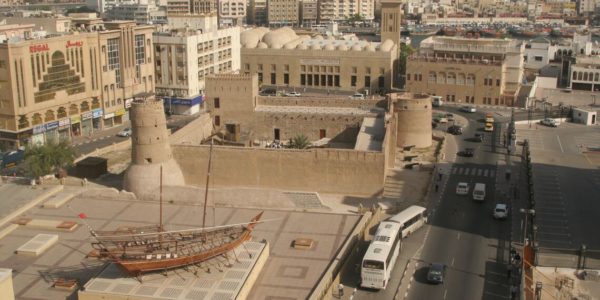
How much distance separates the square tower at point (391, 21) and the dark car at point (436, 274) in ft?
260

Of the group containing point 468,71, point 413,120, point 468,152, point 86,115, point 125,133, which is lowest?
point 468,152

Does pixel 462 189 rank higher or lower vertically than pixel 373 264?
lower

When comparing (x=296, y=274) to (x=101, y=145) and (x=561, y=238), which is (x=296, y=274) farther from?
(x=101, y=145)

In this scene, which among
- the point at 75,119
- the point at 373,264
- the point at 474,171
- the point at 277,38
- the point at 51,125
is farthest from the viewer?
the point at 277,38

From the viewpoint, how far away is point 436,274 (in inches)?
1495

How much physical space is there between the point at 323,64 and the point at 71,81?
39.0 meters

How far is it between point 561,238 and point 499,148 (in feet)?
85.6

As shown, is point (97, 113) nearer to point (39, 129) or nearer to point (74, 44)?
point (74, 44)

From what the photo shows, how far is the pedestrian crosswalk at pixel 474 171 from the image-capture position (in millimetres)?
60406

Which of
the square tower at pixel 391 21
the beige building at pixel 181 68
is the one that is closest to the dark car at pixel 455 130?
the beige building at pixel 181 68

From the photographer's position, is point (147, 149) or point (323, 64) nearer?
point (147, 149)

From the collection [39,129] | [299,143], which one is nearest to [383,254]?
[299,143]

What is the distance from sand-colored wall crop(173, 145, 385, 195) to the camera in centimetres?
5356

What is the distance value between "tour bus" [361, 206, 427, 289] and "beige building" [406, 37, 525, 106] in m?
51.0
